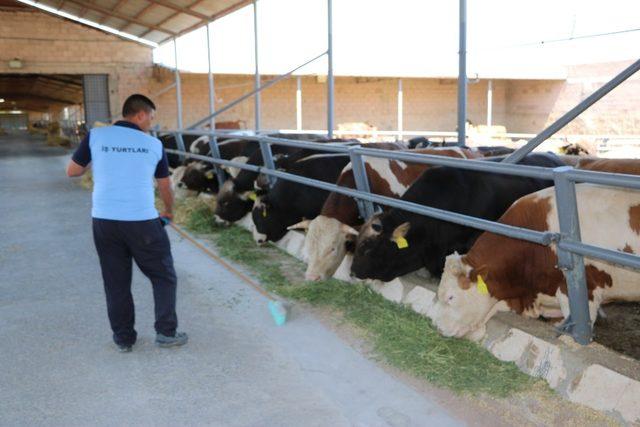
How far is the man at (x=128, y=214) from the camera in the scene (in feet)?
13.2

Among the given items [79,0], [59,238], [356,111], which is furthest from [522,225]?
[356,111]

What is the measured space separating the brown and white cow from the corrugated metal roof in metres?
9.53

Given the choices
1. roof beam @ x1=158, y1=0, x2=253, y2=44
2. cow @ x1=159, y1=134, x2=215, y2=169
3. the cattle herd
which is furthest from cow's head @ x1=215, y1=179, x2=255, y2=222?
roof beam @ x1=158, y1=0, x2=253, y2=44

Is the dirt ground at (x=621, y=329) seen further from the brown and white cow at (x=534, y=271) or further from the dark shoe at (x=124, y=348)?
the dark shoe at (x=124, y=348)

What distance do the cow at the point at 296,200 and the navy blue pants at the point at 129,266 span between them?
10.3 ft

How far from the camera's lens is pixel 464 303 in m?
4.12

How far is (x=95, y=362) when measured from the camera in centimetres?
407

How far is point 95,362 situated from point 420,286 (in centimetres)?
242

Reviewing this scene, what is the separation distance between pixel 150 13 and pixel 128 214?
13.7 m

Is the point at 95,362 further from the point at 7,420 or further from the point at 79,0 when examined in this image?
the point at 79,0

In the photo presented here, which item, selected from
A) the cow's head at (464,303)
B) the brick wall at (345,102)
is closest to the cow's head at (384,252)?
the cow's head at (464,303)

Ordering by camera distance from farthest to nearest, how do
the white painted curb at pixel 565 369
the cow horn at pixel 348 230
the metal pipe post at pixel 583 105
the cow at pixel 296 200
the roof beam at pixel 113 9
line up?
1. the roof beam at pixel 113 9
2. the cow at pixel 296 200
3. the cow horn at pixel 348 230
4. the metal pipe post at pixel 583 105
5. the white painted curb at pixel 565 369

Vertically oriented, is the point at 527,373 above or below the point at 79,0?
below

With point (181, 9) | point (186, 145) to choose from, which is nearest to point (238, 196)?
point (186, 145)
